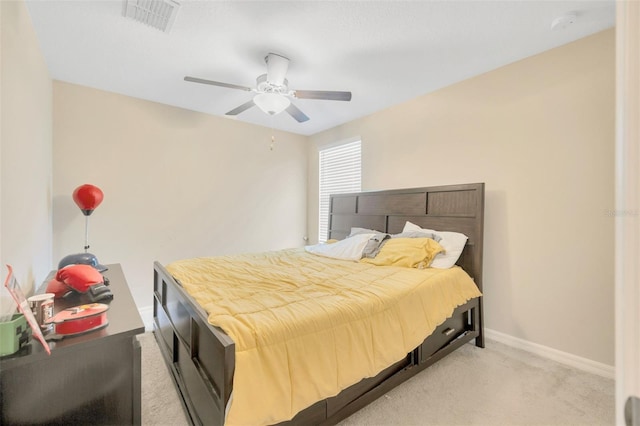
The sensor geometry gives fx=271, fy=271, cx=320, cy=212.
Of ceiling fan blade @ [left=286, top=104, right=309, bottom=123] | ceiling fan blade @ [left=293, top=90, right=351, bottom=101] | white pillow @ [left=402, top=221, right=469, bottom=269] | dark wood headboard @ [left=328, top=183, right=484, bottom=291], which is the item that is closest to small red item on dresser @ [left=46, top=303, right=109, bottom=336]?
ceiling fan blade @ [left=293, top=90, right=351, bottom=101]

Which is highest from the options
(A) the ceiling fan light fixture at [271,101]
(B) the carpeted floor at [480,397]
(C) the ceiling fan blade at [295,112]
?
(C) the ceiling fan blade at [295,112]

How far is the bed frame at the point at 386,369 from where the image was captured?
130 centimetres

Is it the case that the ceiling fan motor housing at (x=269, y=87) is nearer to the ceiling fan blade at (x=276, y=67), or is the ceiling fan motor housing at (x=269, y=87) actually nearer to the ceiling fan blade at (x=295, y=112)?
the ceiling fan blade at (x=276, y=67)

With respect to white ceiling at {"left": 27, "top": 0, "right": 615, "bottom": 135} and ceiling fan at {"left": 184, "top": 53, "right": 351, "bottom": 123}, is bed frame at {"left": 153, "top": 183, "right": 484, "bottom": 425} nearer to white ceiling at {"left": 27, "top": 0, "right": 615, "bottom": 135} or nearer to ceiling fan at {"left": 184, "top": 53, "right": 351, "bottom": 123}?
white ceiling at {"left": 27, "top": 0, "right": 615, "bottom": 135}

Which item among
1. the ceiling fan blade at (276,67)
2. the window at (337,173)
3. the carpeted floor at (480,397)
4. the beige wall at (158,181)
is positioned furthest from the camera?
the window at (337,173)

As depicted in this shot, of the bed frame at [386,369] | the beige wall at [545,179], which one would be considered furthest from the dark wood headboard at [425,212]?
the beige wall at [545,179]

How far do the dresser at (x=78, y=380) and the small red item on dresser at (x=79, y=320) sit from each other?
0.12 ft

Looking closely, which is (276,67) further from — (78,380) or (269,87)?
(78,380)

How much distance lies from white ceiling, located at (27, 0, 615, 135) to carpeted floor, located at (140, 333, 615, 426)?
2.64 meters

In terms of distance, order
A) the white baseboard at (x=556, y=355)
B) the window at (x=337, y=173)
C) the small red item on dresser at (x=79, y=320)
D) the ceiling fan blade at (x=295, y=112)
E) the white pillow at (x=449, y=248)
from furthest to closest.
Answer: the window at (x=337, y=173) → the ceiling fan blade at (x=295, y=112) → the white pillow at (x=449, y=248) → the white baseboard at (x=556, y=355) → the small red item on dresser at (x=79, y=320)

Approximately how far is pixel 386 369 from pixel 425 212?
1.80 metres

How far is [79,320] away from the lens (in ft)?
3.93

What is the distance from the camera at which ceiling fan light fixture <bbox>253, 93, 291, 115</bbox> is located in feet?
7.68

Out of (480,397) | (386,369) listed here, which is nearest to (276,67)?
(386,369)
